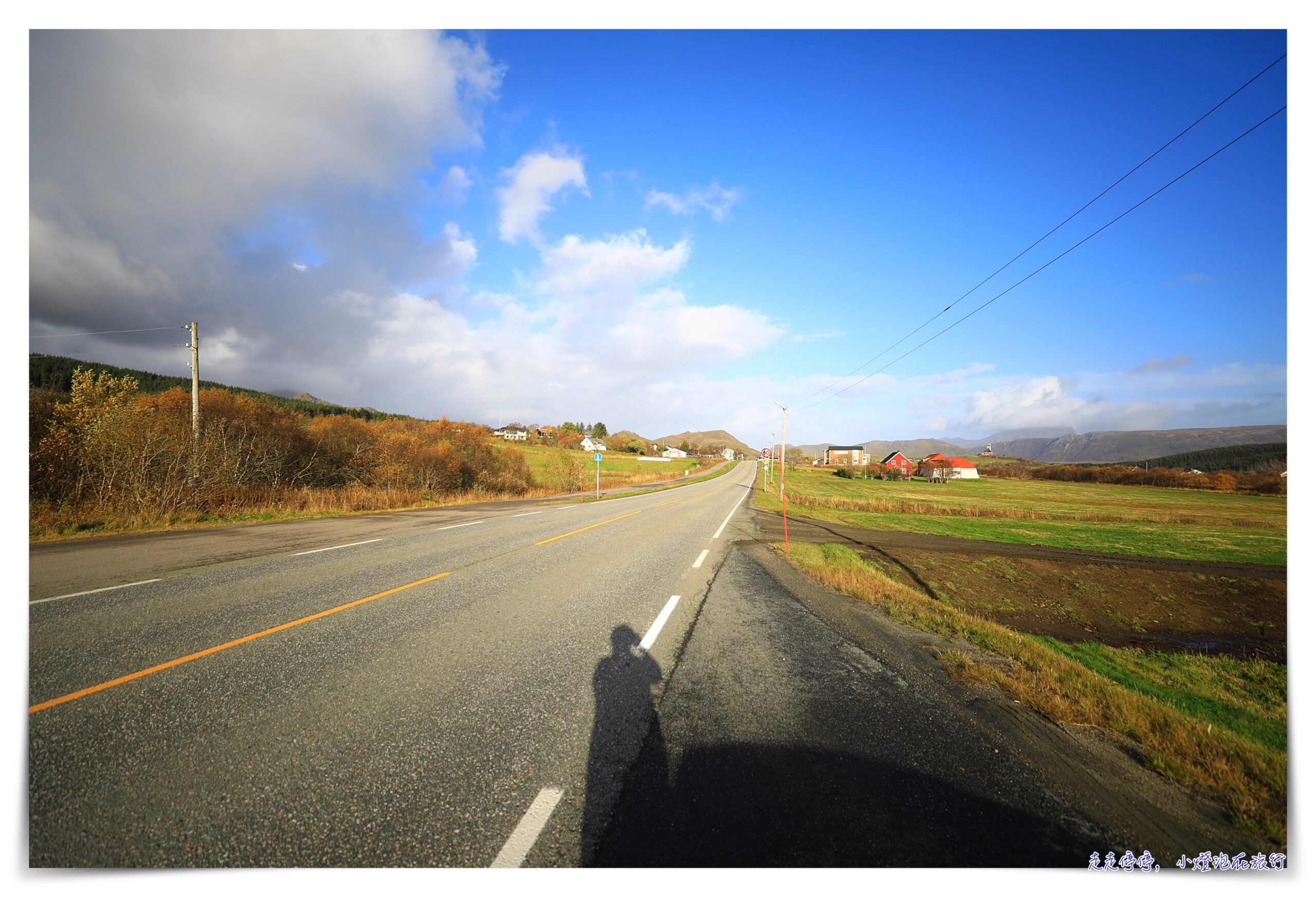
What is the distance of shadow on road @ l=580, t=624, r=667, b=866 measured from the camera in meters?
2.52

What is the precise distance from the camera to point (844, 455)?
394ft

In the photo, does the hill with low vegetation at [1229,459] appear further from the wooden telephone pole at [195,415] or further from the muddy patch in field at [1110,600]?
the wooden telephone pole at [195,415]

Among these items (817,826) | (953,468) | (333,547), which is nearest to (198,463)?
(333,547)

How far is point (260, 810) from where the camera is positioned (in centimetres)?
241

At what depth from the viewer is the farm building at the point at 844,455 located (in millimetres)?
113312

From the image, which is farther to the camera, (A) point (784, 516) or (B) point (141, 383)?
(B) point (141, 383)

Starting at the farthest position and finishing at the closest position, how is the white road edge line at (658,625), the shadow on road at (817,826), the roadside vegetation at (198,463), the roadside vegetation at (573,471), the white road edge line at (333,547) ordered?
the roadside vegetation at (573,471) < the roadside vegetation at (198,463) < the white road edge line at (333,547) < the white road edge line at (658,625) < the shadow on road at (817,826)

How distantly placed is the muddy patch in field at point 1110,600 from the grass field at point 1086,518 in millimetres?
3049

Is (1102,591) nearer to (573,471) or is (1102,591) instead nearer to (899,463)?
(573,471)

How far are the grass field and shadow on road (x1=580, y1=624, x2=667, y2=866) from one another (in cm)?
1768

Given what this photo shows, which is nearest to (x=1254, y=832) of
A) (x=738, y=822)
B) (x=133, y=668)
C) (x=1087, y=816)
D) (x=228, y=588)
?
(x=1087, y=816)

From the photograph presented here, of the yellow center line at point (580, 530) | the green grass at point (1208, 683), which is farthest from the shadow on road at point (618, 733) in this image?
the yellow center line at point (580, 530)

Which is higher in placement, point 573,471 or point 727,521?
point 573,471

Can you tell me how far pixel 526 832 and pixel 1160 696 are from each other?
7212mm
